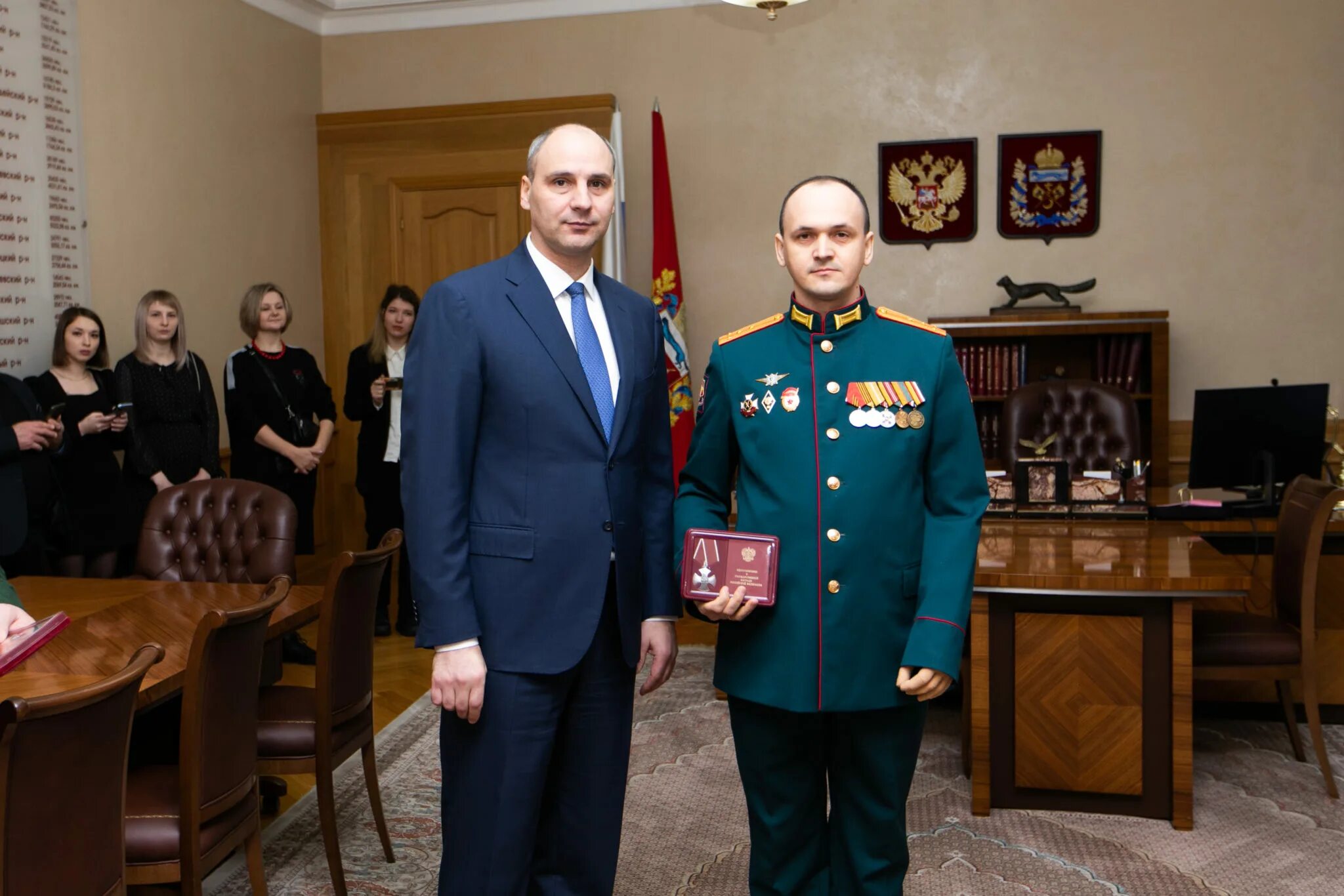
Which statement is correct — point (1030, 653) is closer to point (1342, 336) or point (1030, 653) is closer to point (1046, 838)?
point (1046, 838)

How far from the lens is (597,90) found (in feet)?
21.3

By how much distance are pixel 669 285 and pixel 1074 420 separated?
233 centimetres

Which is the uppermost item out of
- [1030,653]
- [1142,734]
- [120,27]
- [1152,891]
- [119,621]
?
[120,27]

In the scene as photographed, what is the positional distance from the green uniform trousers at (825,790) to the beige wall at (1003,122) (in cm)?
460

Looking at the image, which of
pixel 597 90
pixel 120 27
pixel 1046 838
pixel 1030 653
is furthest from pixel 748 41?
pixel 1046 838

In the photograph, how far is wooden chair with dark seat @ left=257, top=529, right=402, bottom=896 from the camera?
2820 mm

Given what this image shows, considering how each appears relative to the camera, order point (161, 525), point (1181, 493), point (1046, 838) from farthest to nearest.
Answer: point (1181, 493) → point (161, 525) → point (1046, 838)

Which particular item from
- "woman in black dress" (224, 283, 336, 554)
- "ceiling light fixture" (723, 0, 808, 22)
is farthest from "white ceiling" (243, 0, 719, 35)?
"ceiling light fixture" (723, 0, 808, 22)

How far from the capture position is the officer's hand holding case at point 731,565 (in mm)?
1850

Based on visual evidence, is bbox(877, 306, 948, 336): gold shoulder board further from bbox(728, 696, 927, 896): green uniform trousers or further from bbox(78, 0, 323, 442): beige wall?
bbox(78, 0, 323, 442): beige wall

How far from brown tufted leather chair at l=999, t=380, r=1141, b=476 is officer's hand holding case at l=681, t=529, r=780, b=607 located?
333cm

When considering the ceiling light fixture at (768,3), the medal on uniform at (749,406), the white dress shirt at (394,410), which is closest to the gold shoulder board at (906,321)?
the medal on uniform at (749,406)

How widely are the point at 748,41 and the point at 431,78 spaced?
1845mm

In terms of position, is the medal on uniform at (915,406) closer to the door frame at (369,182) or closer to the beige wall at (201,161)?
the beige wall at (201,161)
